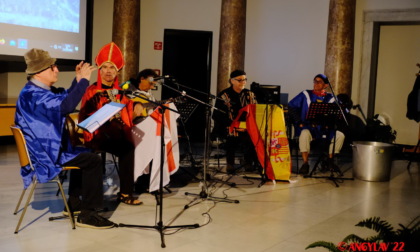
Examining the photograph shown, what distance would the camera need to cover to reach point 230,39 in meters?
9.73

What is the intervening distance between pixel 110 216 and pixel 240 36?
572cm

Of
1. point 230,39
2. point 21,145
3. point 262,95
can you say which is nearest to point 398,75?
point 230,39

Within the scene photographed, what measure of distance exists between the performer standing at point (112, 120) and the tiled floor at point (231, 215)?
1.07 ft

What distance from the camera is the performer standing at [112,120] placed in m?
4.86

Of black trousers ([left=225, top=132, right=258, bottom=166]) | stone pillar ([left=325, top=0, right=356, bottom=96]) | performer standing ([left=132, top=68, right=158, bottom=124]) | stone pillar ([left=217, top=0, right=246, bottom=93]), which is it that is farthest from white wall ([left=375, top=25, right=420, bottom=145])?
performer standing ([left=132, top=68, right=158, bottom=124])

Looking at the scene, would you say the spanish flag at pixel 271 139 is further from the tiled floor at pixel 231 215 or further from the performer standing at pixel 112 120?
the performer standing at pixel 112 120

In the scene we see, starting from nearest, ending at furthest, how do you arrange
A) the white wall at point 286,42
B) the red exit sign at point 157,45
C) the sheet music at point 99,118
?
the sheet music at point 99,118 → the white wall at point 286,42 → the red exit sign at point 157,45

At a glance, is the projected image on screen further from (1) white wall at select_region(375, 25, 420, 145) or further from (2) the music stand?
(1) white wall at select_region(375, 25, 420, 145)

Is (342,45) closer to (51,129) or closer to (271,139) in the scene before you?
(271,139)

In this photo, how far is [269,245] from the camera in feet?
13.6

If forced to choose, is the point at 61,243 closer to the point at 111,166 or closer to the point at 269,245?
the point at 269,245

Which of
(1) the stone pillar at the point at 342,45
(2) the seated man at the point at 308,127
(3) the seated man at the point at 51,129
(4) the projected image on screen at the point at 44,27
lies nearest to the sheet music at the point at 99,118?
(3) the seated man at the point at 51,129

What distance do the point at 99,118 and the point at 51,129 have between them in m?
0.54

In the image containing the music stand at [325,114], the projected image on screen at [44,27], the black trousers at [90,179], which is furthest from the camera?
the projected image on screen at [44,27]
